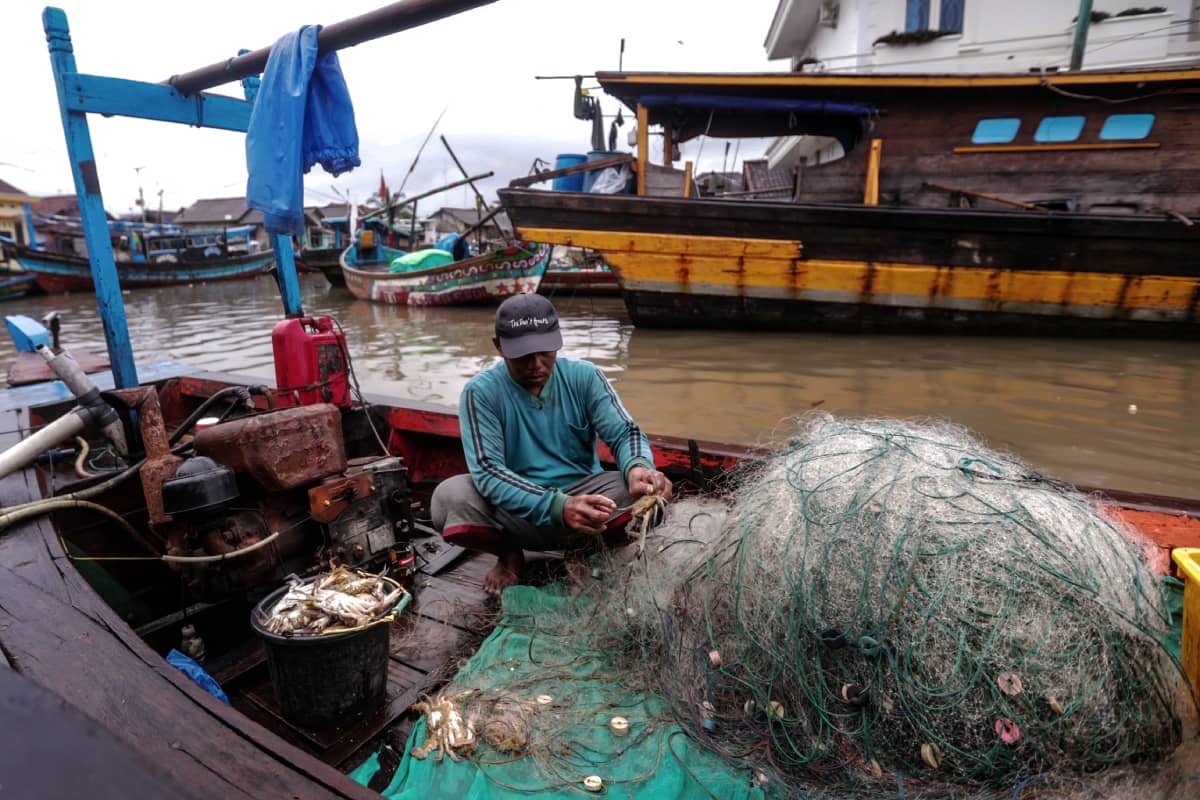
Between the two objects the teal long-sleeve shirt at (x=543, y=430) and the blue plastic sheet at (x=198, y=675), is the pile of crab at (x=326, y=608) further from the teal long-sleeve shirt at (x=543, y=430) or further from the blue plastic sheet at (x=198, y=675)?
the teal long-sleeve shirt at (x=543, y=430)

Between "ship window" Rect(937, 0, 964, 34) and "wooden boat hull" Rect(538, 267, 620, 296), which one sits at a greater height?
"ship window" Rect(937, 0, 964, 34)

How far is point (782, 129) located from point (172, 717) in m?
11.6

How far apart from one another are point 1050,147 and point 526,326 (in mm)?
10639

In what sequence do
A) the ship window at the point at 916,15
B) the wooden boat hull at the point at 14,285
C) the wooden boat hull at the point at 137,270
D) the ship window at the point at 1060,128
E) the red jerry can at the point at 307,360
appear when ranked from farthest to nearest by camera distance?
the wooden boat hull at the point at 14,285, the wooden boat hull at the point at 137,270, the ship window at the point at 916,15, the ship window at the point at 1060,128, the red jerry can at the point at 307,360

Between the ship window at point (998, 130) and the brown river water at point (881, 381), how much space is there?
3.10 metres

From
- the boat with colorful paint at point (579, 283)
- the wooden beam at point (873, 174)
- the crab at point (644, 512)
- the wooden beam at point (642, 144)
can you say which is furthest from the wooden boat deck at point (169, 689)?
the boat with colorful paint at point (579, 283)

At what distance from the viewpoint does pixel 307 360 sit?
363 cm

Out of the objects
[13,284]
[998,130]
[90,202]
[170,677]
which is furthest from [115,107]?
[13,284]

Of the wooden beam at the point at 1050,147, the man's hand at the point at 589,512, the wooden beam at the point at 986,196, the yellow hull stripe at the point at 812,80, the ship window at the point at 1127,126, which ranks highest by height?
the yellow hull stripe at the point at 812,80

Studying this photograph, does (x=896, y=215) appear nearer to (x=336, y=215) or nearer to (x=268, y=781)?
(x=268, y=781)

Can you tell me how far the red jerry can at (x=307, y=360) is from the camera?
141 inches

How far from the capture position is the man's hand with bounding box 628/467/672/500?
2.74 metres

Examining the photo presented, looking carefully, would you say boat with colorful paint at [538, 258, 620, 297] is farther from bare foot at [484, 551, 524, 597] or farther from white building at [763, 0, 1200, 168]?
bare foot at [484, 551, 524, 597]

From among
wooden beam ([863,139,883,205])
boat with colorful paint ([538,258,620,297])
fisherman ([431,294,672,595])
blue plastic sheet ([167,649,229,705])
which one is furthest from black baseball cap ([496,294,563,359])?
boat with colorful paint ([538,258,620,297])
